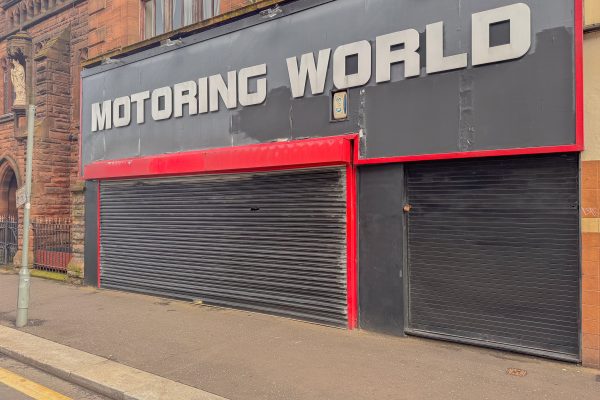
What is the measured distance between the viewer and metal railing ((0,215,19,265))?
1512cm

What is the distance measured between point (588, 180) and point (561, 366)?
225 cm

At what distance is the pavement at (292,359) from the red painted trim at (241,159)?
266cm

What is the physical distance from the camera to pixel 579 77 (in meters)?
5.34

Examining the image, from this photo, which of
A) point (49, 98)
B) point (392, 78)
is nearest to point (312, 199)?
point (392, 78)

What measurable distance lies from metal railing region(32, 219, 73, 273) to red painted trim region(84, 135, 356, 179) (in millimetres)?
3636

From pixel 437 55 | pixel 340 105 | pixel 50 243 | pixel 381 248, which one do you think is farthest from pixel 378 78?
pixel 50 243

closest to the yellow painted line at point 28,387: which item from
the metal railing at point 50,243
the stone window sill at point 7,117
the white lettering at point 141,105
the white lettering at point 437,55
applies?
the white lettering at point 437,55

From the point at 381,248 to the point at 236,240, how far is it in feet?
9.78

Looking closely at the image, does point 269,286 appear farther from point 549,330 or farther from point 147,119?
point 147,119

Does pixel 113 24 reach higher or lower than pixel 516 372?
higher

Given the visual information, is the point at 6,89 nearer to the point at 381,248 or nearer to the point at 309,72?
the point at 309,72

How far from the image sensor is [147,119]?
1024 centimetres

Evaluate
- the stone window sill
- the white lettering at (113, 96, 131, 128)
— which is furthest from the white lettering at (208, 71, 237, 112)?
the stone window sill

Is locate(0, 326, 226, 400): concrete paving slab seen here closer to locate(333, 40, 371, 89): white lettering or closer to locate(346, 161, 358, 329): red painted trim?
locate(346, 161, 358, 329): red painted trim
